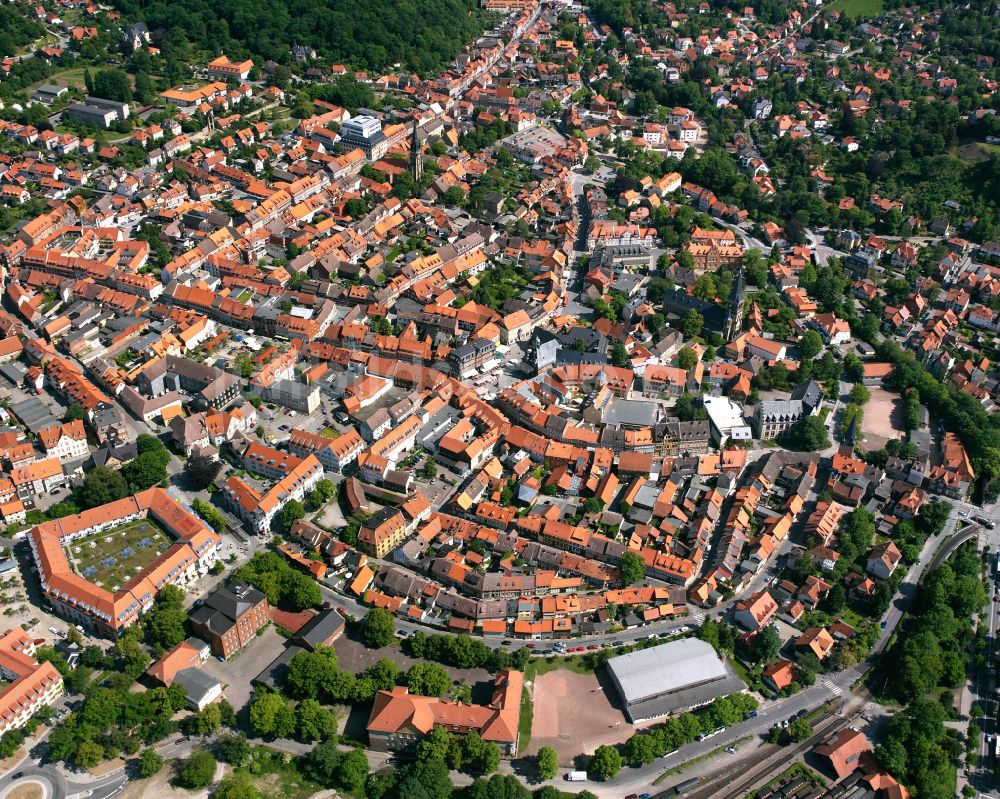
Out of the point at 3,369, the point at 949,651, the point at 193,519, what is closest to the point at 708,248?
the point at 949,651

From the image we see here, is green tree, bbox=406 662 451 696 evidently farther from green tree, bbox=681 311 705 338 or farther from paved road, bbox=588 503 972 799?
green tree, bbox=681 311 705 338

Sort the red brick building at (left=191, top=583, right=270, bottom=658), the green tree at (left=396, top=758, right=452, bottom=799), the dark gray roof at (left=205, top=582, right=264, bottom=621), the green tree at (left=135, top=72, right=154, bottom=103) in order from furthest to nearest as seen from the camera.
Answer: the green tree at (left=135, top=72, right=154, bottom=103) → the dark gray roof at (left=205, top=582, right=264, bottom=621) → the red brick building at (left=191, top=583, right=270, bottom=658) → the green tree at (left=396, top=758, right=452, bottom=799)

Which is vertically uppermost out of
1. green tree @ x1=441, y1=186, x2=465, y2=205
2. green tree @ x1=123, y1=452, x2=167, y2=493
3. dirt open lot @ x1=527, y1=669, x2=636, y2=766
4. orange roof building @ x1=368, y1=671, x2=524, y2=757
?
green tree @ x1=441, y1=186, x2=465, y2=205

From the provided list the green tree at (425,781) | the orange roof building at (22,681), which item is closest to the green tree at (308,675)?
the green tree at (425,781)

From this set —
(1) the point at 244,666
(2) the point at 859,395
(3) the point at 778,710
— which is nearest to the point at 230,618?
(1) the point at 244,666

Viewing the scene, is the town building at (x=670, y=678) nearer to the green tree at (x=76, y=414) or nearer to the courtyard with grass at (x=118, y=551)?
the courtyard with grass at (x=118, y=551)

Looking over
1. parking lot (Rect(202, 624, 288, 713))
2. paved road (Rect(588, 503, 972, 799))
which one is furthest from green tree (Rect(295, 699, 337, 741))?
paved road (Rect(588, 503, 972, 799))
